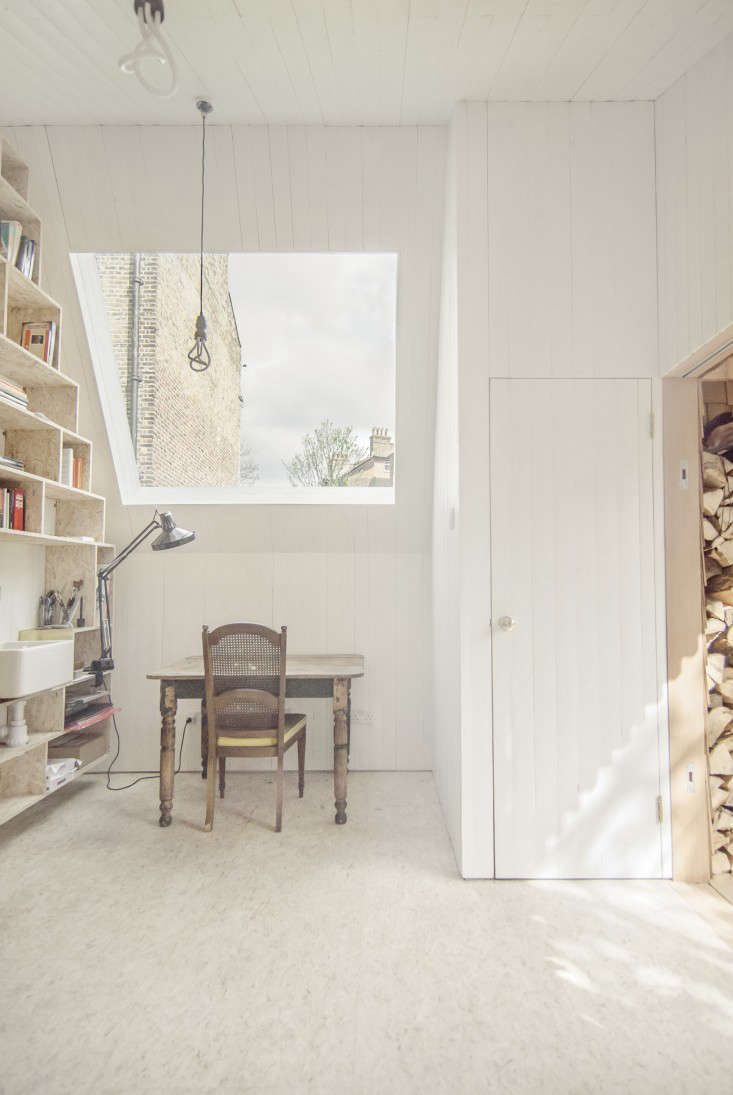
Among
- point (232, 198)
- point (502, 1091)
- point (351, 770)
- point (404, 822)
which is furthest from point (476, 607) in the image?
point (232, 198)

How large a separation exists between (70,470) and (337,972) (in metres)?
2.48

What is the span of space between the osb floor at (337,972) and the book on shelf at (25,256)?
2.55 metres

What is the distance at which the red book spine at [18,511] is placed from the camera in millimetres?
A: 2617

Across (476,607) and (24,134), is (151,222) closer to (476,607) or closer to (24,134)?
(24,134)

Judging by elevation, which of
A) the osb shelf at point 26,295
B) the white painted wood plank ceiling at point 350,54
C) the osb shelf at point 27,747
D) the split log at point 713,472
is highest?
the white painted wood plank ceiling at point 350,54

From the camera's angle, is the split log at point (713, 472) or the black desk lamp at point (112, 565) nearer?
the split log at point (713, 472)

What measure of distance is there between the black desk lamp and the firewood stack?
2.41 m

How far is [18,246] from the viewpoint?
8.87 feet

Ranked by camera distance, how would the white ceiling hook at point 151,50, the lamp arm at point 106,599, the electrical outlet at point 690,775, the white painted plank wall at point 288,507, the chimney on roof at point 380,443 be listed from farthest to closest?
the chimney on roof at point 380,443 → the lamp arm at point 106,599 → the white painted plank wall at point 288,507 → the electrical outlet at point 690,775 → the white ceiling hook at point 151,50

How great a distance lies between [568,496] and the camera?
242 centimetres

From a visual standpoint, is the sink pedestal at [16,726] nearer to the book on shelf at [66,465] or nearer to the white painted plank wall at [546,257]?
the book on shelf at [66,465]

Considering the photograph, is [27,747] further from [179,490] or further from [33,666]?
[179,490]

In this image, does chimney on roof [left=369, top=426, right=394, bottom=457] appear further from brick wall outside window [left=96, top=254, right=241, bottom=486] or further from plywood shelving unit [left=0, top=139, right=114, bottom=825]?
plywood shelving unit [left=0, top=139, right=114, bottom=825]

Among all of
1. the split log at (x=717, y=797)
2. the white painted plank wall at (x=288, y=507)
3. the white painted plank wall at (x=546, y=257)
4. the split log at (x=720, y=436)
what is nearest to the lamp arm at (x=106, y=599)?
the white painted plank wall at (x=288, y=507)
